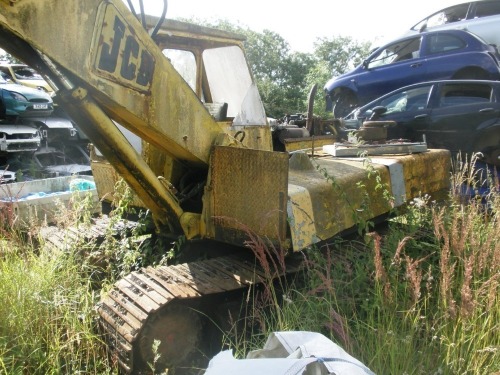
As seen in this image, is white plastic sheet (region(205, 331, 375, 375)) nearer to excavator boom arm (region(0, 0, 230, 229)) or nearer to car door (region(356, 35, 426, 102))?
excavator boom arm (region(0, 0, 230, 229))

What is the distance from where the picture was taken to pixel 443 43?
33.9ft

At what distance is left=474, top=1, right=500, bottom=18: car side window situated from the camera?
37.3 ft

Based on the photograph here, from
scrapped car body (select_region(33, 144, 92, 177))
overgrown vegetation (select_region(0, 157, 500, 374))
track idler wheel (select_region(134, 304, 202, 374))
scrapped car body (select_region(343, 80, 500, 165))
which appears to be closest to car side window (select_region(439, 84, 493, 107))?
A: scrapped car body (select_region(343, 80, 500, 165))

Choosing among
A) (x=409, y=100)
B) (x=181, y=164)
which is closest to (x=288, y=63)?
(x=409, y=100)

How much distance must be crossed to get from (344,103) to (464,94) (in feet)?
16.0

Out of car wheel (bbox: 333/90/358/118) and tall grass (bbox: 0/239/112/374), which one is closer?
tall grass (bbox: 0/239/112/374)

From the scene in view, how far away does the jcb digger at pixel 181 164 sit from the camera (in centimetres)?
258

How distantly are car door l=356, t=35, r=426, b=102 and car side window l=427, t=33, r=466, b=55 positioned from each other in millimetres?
269

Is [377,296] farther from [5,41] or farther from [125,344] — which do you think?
[5,41]

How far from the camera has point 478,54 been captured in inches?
378

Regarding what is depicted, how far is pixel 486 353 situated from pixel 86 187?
205 inches

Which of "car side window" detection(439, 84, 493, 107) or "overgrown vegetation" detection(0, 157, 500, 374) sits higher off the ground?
"car side window" detection(439, 84, 493, 107)

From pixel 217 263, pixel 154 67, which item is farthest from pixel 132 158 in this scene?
pixel 217 263

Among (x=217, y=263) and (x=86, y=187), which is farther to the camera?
(x=86, y=187)
